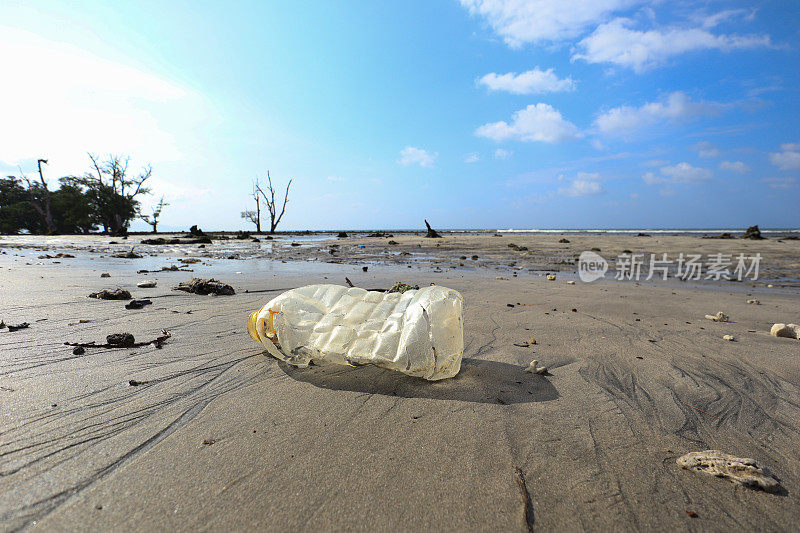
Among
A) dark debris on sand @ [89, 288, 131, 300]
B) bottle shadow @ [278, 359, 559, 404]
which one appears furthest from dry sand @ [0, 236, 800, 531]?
dark debris on sand @ [89, 288, 131, 300]

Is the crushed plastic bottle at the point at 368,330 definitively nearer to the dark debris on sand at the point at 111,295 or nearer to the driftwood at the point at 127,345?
the driftwood at the point at 127,345

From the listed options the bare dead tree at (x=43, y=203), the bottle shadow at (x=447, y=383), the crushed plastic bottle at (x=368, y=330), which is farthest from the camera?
the bare dead tree at (x=43, y=203)

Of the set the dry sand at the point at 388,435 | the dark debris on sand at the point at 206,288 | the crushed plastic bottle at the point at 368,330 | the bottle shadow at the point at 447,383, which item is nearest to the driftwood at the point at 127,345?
the dry sand at the point at 388,435

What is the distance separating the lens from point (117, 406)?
151 cm

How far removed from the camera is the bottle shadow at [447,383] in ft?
5.72

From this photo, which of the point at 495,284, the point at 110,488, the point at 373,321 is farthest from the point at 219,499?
the point at 495,284

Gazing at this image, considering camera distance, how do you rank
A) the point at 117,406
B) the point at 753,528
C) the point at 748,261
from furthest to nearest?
the point at 748,261, the point at 117,406, the point at 753,528

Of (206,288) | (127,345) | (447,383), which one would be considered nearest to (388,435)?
(447,383)

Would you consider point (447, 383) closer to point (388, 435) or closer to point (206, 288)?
point (388, 435)

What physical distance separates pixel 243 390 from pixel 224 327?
1270 millimetres

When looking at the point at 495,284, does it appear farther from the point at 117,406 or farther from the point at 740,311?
the point at 117,406

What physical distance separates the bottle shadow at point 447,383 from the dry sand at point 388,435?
0.04 ft

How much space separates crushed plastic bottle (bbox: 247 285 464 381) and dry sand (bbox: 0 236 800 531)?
12cm

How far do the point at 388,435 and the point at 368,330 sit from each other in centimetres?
71
